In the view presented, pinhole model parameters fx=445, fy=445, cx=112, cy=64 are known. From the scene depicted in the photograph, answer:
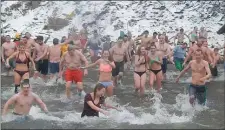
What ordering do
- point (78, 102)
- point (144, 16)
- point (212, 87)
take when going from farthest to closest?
point (144, 16)
point (212, 87)
point (78, 102)

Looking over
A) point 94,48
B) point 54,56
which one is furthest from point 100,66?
point 94,48

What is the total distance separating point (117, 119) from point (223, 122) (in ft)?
7.27

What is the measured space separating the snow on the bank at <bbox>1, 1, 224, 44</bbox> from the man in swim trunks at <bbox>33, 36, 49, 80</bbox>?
9201 millimetres

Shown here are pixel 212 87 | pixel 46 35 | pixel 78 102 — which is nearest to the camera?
pixel 78 102

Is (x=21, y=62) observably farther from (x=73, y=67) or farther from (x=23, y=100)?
(x=23, y=100)

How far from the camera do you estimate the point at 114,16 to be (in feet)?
82.0

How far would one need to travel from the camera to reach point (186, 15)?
2477 cm

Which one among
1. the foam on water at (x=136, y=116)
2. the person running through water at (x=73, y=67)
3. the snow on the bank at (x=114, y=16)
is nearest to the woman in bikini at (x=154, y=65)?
the foam on water at (x=136, y=116)

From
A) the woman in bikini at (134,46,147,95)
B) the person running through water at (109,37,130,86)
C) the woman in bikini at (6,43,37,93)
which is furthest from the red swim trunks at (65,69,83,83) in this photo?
the person running through water at (109,37,130,86)

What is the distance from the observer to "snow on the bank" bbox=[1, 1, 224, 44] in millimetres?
23578

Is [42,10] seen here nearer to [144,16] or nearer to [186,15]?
[144,16]

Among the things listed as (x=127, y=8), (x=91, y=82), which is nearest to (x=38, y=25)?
(x=127, y=8)

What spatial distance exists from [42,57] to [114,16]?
12204mm

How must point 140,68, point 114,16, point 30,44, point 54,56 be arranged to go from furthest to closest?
1. point 114,16
2. point 30,44
3. point 54,56
4. point 140,68
